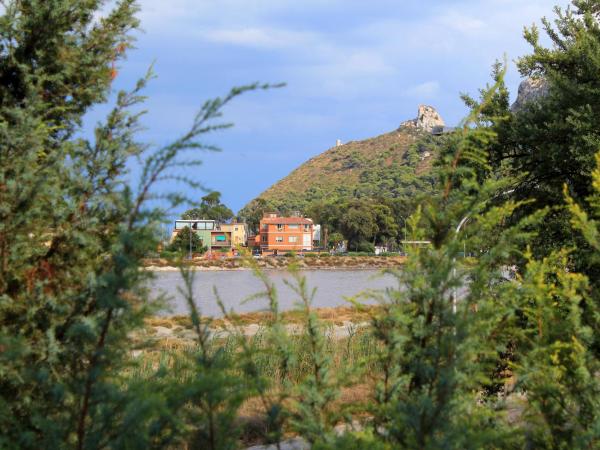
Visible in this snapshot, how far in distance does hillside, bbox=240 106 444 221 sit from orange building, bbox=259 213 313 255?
17.9m

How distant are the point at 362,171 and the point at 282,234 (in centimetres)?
6170

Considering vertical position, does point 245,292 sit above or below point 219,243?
below

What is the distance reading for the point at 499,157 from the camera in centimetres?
1082

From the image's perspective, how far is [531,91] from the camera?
1348 centimetres

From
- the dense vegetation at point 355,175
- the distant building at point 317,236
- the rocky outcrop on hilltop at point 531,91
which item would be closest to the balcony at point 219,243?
the distant building at point 317,236

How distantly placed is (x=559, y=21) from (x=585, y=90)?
105 inches

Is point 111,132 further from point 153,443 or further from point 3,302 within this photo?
point 153,443

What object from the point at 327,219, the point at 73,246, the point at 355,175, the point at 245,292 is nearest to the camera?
the point at 73,246

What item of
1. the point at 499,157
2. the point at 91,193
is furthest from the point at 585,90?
the point at 91,193

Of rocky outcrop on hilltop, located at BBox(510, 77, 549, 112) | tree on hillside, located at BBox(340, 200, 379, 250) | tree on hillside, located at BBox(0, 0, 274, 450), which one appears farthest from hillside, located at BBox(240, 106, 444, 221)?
tree on hillside, located at BBox(0, 0, 274, 450)

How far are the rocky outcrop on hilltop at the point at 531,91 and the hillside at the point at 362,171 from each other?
108 metres

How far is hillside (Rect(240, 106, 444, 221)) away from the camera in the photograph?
5468 inches

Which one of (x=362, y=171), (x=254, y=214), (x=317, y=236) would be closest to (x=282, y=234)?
(x=317, y=236)

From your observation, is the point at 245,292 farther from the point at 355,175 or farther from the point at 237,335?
the point at 355,175
